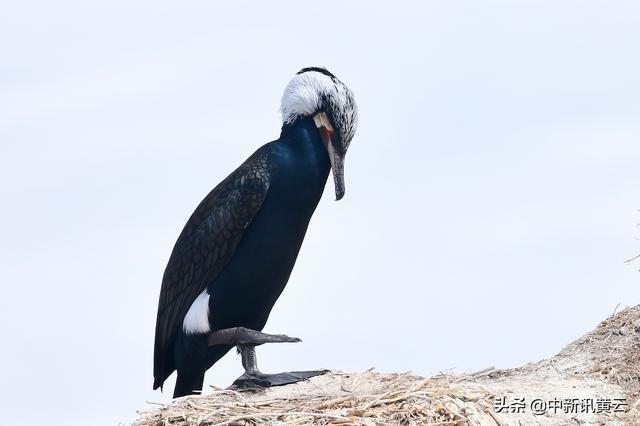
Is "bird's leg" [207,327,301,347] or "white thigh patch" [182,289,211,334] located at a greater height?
"white thigh patch" [182,289,211,334]

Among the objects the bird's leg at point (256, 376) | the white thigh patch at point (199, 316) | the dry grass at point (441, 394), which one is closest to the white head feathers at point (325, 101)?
the white thigh patch at point (199, 316)

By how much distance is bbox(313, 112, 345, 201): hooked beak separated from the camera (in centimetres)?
866

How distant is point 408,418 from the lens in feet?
23.5

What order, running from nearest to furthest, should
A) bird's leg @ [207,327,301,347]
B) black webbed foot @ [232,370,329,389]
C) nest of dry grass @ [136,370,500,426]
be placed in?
nest of dry grass @ [136,370,500,426], black webbed foot @ [232,370,329,389], bird's leg @ [207,327,301,347]

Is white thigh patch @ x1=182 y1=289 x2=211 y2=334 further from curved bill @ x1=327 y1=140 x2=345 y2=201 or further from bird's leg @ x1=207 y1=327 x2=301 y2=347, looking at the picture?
curved bill @ x1=327 y1=140 x2=345 y2=201

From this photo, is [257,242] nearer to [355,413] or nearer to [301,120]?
[301,120]

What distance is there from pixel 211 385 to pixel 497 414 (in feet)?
6.94

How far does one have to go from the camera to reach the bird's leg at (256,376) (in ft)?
27.9

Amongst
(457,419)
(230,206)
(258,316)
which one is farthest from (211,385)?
(457,419)

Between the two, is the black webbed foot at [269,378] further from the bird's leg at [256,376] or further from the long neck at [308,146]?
the long neck at [308,146]

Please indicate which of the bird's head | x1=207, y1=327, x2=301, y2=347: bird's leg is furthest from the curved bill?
x1=207, y1=327, x2=301, y2=347: bird's leg

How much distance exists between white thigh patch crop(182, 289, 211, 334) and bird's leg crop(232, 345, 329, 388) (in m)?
0.32

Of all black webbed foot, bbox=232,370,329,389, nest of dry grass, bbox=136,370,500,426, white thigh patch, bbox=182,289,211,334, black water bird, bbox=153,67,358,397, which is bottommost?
nest of dry grass, bbox=136,370,500,426

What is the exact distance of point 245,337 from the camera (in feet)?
28.4
